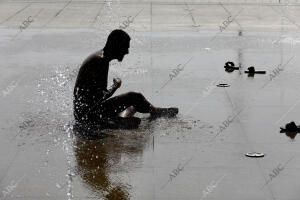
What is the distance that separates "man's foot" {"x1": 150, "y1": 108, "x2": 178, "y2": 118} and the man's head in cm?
103

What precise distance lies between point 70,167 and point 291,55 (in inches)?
315

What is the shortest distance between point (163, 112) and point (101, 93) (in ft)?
3.16

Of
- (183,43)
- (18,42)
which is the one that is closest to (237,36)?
(183,43)

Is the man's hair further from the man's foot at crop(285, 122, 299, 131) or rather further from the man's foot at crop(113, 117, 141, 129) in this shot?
the man's foot at crop(285, 122, 299, 131)

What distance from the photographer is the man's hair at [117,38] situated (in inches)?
337

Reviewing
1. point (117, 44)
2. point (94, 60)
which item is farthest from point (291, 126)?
point (94, 60)

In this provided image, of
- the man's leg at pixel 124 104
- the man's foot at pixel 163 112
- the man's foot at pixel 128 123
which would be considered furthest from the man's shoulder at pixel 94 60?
the man's foot at pixel 163 112

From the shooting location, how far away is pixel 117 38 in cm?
862

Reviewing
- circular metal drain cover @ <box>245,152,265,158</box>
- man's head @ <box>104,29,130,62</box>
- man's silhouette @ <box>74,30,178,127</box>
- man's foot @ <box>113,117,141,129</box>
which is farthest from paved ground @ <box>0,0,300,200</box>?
man's head @ <box>104,29,130,62</box>

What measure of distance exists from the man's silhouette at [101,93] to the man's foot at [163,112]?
12 centimetres

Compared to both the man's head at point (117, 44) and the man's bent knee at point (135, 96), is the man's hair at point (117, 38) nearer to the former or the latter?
the man's head at point (117, 44)

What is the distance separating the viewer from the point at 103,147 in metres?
8.09

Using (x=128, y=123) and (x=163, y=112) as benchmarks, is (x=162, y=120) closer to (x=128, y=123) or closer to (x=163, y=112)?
(x=163, y=112)

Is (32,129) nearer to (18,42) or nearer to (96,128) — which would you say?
(96,128)
